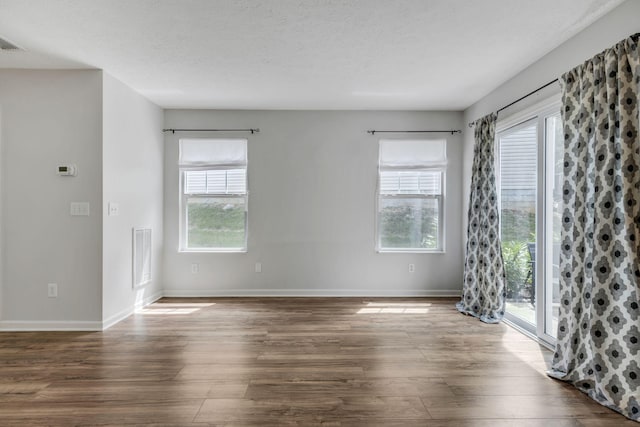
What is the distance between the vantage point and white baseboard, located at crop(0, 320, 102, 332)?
351 centimetres

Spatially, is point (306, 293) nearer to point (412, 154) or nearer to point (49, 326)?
point (412, 154)

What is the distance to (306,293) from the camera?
4996mm

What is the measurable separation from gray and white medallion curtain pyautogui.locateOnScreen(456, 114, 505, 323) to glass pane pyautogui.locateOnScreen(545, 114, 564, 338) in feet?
2.18

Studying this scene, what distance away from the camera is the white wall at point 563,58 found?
2312 millimetres

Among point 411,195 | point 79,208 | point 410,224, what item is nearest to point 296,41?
point 79,208

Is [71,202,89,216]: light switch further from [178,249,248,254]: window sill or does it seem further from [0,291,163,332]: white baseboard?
[178,249,248,254]: window sill

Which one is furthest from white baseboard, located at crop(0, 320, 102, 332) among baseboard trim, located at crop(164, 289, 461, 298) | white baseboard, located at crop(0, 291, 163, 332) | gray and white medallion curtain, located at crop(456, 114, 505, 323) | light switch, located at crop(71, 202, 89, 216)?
gray and white medallion curtain, located at crop(456, 114, 505, 323)

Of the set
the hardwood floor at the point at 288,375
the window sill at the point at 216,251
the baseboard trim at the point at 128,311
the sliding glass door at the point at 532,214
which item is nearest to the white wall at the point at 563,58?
the sliding glass door at the point at 532,214

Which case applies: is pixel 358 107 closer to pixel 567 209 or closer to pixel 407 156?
pixel 407 156

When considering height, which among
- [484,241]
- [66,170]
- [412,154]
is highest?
[412,154]

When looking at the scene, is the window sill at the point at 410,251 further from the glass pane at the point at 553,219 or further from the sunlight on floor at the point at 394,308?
the glass pane at the point at 553,219

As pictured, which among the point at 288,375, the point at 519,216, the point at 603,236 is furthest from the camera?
the point at 519,216

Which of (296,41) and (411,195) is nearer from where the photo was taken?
(296,41)

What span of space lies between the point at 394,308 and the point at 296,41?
324 centimetres
